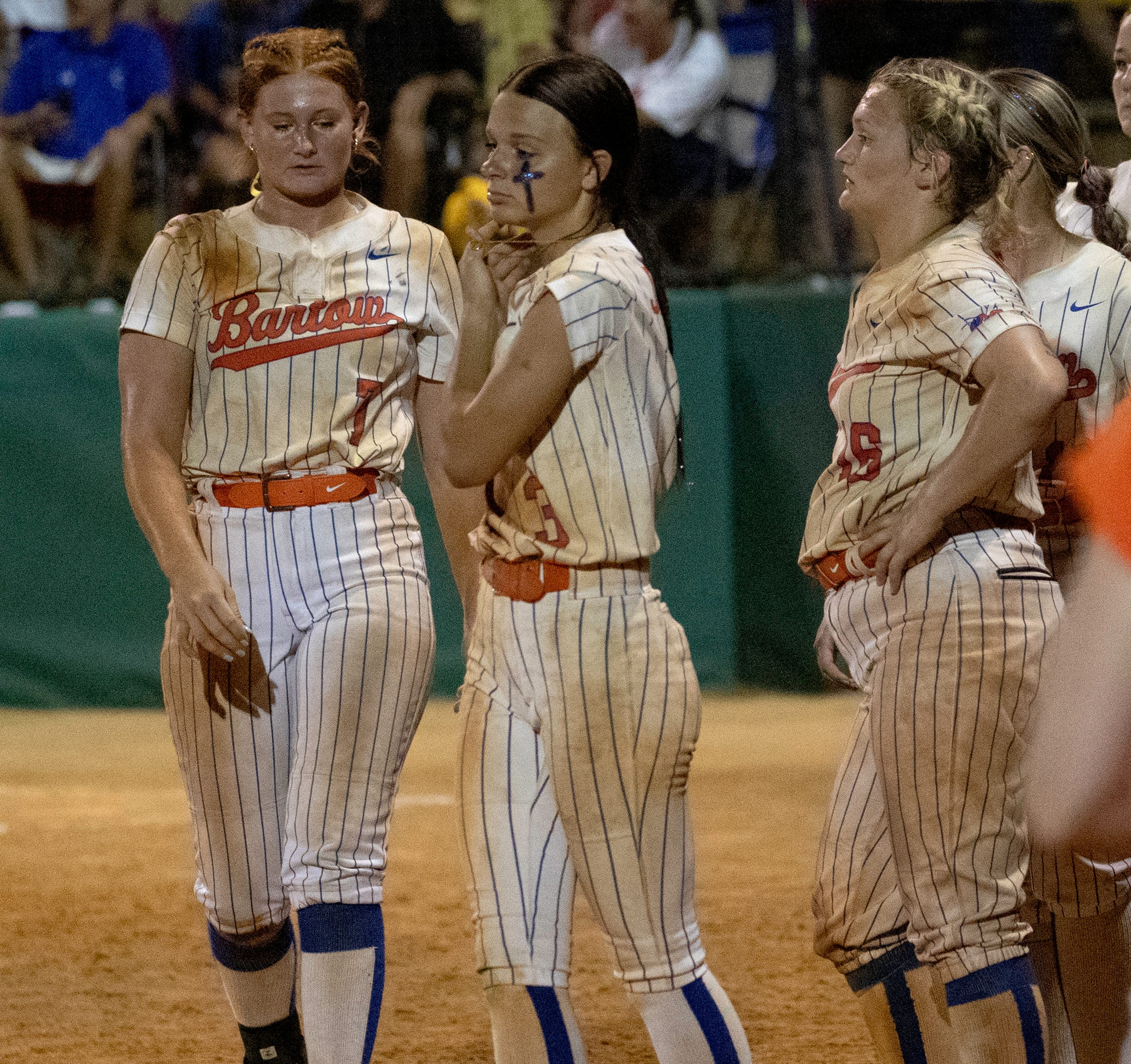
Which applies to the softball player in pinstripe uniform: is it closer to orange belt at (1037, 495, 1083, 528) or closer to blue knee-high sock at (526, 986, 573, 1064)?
orange belt at (1037, 495, 1083, 528)

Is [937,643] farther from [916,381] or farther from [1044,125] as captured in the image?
[1044,125]

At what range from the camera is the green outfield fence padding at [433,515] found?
8555 millimetres

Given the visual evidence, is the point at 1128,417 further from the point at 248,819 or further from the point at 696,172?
the point at 696,172

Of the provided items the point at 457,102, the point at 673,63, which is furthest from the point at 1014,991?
the point at 673,63

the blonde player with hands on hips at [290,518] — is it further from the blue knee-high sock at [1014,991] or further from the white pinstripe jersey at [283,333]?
the blue knee-high sock at [1014,991]

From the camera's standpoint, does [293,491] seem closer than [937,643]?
No

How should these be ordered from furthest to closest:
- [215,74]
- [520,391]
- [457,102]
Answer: [215,74], [457,102], [520,391]

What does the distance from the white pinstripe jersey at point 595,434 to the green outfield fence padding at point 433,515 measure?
5772 millimetres

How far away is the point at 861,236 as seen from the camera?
9.37 m

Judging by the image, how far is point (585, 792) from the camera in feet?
8.16

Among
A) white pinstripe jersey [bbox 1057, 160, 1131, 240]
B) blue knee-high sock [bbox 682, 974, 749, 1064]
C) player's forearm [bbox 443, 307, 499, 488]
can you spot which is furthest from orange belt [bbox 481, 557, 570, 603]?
white pinstripe jersey [bbox 1057, 160, 1131, 240]

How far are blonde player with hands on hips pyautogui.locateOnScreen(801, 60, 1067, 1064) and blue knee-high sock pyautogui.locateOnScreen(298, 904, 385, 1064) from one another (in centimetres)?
81

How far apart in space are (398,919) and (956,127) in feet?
10.1

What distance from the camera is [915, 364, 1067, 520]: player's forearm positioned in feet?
8.20
